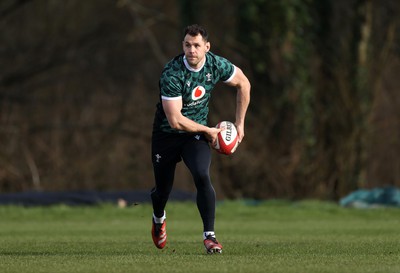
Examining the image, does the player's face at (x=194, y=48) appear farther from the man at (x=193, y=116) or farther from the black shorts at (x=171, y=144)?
the black shorts at (x=171, y=144)

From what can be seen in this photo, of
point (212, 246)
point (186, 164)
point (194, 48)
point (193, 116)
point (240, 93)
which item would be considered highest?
point (194, 48)

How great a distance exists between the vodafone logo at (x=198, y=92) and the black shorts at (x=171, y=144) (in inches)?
15.0

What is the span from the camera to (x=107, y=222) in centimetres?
1822

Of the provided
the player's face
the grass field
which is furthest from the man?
the grass field

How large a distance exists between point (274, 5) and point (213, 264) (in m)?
16.8

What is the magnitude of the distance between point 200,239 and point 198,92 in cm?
329

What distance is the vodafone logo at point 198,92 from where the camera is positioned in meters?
10.5

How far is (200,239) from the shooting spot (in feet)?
43.8

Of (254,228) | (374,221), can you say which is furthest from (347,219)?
(254,228)

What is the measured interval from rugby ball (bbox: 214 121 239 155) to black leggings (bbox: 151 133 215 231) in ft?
0.48

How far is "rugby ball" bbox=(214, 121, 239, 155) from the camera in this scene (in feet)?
34.3

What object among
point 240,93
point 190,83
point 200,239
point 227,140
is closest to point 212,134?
point 227,140

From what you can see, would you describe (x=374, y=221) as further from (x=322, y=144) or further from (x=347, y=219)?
(x=322, y=144)

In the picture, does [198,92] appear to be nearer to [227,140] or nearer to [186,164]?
[227,140]
